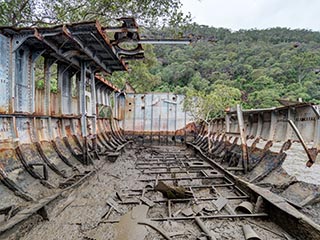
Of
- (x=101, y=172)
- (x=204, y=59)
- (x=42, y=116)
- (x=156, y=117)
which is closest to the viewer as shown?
(x=42, y=116)

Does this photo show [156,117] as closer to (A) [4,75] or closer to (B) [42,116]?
(B) [42,116]

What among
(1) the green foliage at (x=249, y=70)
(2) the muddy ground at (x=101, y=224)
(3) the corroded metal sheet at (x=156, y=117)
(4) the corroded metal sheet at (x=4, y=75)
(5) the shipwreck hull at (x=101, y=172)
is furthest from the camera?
(1) the green foliage at (x=249, y=70)

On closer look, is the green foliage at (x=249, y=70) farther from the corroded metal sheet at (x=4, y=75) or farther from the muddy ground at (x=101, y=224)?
the muddy ground at (x=101, y=224)

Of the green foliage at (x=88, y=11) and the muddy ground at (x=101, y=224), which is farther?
the green foliage at (x=88, y=11)

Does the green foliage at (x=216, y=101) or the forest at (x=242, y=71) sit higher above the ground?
the forest at (x=242, y=71)

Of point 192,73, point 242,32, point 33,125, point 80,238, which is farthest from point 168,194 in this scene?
point 242,32

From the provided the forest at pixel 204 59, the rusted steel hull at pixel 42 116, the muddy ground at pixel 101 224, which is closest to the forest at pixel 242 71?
the forest at pixel 204 59

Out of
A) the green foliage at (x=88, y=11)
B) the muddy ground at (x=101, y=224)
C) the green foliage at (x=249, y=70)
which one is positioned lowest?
the muddy ground at (x=101, y=224)

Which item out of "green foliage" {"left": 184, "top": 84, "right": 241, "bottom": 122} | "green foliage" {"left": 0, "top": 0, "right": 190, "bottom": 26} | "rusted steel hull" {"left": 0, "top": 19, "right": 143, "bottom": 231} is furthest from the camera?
"green foliage" {"left": 184, "top": 84, "right": 241, "bottom": 122}

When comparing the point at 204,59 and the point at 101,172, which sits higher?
the point at 204,59

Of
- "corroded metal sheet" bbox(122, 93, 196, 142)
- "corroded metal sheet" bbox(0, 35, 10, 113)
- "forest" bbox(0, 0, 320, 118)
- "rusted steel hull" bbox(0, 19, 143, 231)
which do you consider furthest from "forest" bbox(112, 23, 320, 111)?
"corroded metal sheet" bbox(0, 35, 10, 113)

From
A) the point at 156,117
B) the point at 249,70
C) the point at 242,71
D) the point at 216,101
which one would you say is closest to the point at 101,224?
the point at 216,101

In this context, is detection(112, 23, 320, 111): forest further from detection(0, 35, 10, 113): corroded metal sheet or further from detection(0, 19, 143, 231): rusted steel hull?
detection(0, 35, 10, 113): corroded metal sheet

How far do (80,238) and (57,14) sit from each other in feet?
29.2
